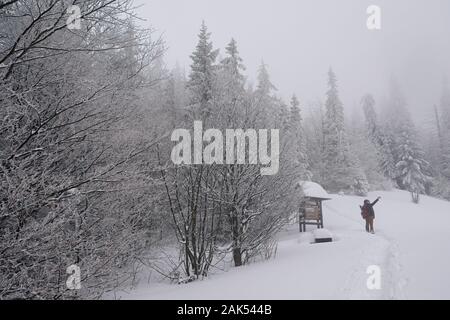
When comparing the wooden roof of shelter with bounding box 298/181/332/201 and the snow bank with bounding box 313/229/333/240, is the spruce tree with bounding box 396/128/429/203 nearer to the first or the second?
the wooden roof of shelter with bounding box 298/181/332/201

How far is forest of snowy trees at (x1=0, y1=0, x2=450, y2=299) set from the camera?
469 cm

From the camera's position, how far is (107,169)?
5.30 meters

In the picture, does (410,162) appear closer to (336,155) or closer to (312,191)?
(336,155)

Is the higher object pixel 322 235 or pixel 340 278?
pixel 340 278

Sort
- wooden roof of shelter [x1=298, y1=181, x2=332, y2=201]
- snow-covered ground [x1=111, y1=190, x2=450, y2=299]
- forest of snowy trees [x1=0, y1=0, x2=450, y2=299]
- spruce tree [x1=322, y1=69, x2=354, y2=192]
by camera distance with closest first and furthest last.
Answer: forest of snowy trees [x1=0, y1=0, x2=450, y2=299]
snow-covered ground [x1=111, y1=190, x2=450, y2=299]
wooden roof of shelter [x1=298, y1=181, x2=332, y2=201]
spruce tree [x1=322, y1=69, x2=354, y2=192]

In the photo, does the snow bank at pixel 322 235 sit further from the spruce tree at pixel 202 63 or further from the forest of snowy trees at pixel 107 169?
the spruce tree at pixel 202 63

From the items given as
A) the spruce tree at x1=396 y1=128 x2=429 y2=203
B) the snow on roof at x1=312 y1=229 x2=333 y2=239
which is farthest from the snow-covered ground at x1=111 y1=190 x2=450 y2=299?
the spruce tree at x1=396 y1=128 x2=429 y2=203

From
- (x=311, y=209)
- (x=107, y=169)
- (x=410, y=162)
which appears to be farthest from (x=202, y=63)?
(x=410, y=162)

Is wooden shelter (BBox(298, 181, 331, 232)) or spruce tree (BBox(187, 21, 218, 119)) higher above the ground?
spruce tree (BBox(187, 21, 218, 119))

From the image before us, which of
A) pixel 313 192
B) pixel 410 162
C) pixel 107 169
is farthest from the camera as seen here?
pixel 410 162

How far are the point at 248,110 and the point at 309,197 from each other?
33.5 ft

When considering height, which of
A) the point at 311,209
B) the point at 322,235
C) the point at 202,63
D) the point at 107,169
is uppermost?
the point at 202,63

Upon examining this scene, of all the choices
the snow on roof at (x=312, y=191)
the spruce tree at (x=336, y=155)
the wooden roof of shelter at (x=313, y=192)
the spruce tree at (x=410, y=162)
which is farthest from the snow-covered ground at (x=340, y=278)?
the spruce tree at (x=410, y=162)

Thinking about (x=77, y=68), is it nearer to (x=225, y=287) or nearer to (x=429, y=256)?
(x=225, y=287)
